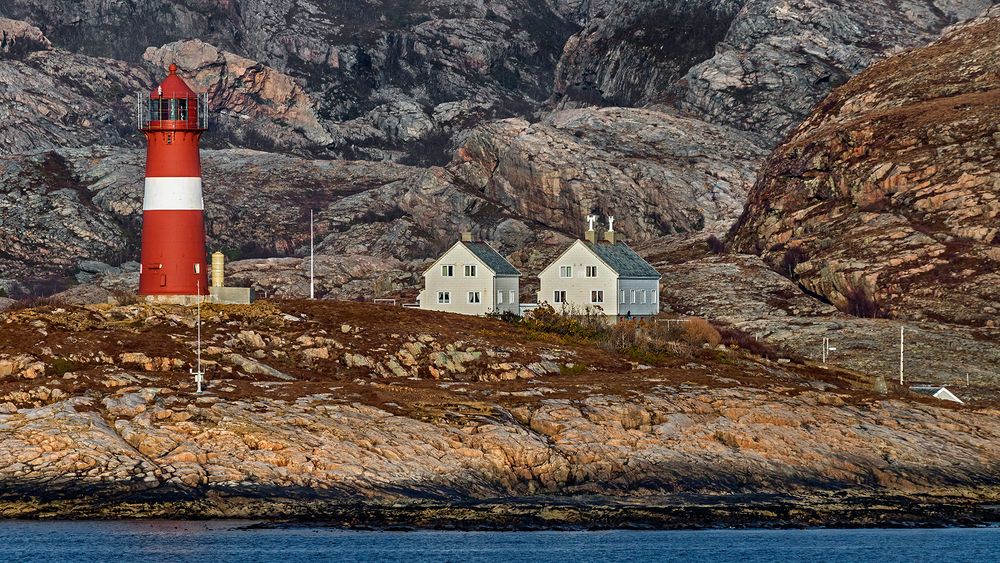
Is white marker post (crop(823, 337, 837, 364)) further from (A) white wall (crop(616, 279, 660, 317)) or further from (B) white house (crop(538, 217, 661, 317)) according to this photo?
(B) white house (crop(538, 217, 661, 317))

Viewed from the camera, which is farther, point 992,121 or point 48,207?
point 48,207

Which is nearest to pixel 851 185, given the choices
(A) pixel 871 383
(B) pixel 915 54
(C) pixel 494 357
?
(B) pixel 915 54

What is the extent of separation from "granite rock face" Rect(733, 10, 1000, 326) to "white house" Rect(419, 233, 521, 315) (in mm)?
27771

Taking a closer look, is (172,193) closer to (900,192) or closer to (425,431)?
(425,431)

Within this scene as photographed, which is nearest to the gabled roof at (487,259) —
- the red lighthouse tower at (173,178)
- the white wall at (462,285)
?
the white wall at (462,285)

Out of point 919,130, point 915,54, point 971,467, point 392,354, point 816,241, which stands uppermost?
point 915,54

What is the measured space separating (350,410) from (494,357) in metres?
13.2

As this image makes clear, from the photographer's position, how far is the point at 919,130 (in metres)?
139

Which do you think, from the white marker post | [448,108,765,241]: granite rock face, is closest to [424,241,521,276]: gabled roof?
the white marker post

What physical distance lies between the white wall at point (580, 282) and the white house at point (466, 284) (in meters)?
2.68

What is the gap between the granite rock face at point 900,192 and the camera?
118625 mm

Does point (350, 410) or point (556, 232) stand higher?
point (556, 232)

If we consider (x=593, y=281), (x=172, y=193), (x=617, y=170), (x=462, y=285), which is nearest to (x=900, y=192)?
(x=593, y=281)

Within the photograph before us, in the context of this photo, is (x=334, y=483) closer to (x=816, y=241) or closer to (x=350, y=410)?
(x=350, y=410)
